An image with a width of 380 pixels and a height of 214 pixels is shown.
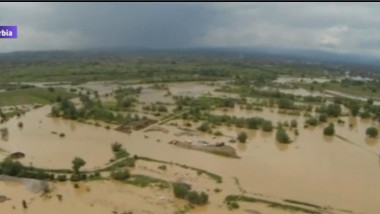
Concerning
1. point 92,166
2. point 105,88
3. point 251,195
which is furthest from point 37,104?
point 251,195

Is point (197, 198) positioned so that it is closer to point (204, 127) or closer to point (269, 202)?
point (269, 202)

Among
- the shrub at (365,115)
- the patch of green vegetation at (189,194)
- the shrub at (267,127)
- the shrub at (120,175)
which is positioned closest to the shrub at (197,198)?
the patch of green vegetation at (189,194)

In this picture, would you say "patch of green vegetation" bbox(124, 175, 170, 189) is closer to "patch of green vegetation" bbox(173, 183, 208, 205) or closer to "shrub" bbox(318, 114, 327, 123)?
"patch of green vegetation" bbox(173, 183, 208, 205)

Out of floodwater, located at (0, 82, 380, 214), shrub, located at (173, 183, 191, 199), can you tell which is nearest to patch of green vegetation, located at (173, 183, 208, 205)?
shrub, located at (173, 183, 191, 199)

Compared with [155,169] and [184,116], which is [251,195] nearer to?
[155,169]

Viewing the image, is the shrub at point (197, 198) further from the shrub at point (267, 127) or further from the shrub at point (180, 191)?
the shrub at point (267, 127)

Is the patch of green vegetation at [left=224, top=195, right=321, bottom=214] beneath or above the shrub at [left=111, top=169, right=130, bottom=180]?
beneath
